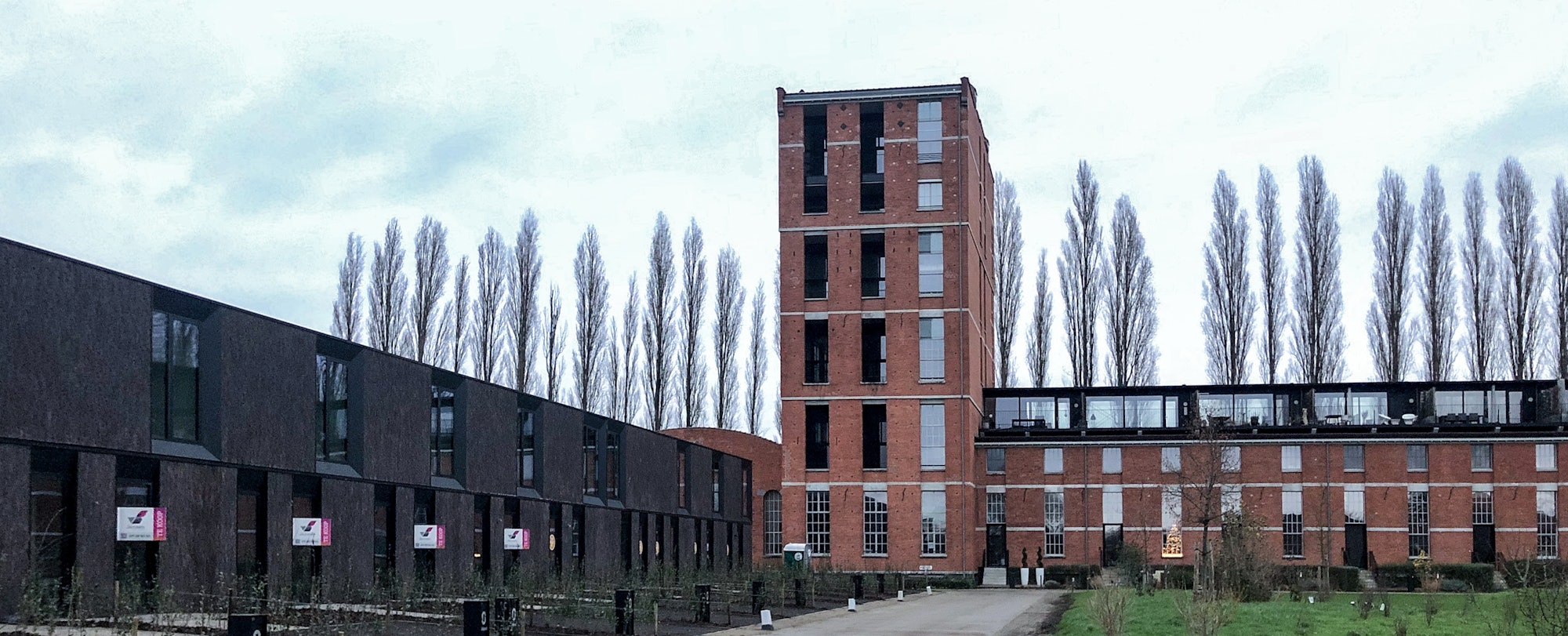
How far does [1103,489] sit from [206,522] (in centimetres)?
4694

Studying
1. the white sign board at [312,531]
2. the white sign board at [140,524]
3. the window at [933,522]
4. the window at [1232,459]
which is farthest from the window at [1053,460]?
the white sign board at [140,524]

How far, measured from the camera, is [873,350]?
69.7 meters

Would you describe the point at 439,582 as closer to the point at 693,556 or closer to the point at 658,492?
the point at 658,492

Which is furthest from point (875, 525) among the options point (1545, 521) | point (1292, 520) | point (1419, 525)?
point (1545, 521)

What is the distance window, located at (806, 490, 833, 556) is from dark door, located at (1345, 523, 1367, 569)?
72.2 feet

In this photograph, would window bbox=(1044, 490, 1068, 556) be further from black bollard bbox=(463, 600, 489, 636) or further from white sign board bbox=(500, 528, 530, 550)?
black bollard bbox=(463, 600, 489, 636)

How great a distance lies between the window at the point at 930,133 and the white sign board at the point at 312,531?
3946cm

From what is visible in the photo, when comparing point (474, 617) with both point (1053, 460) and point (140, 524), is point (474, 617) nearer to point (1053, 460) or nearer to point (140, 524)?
point (140, 524)

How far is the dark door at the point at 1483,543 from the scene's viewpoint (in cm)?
6397

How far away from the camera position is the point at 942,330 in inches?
2630

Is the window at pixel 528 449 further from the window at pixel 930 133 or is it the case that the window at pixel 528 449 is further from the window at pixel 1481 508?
the window at pixel 1481 508

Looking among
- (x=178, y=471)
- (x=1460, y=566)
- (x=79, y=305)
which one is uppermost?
(x=79, y=305)

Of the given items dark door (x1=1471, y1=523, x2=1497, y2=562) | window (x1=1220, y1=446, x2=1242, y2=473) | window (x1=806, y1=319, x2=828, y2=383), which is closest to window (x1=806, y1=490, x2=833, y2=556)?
window (x1=806, y1=319, x2=828, y2=383)

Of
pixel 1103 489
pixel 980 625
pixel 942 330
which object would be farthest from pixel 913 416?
pixel 980 625
